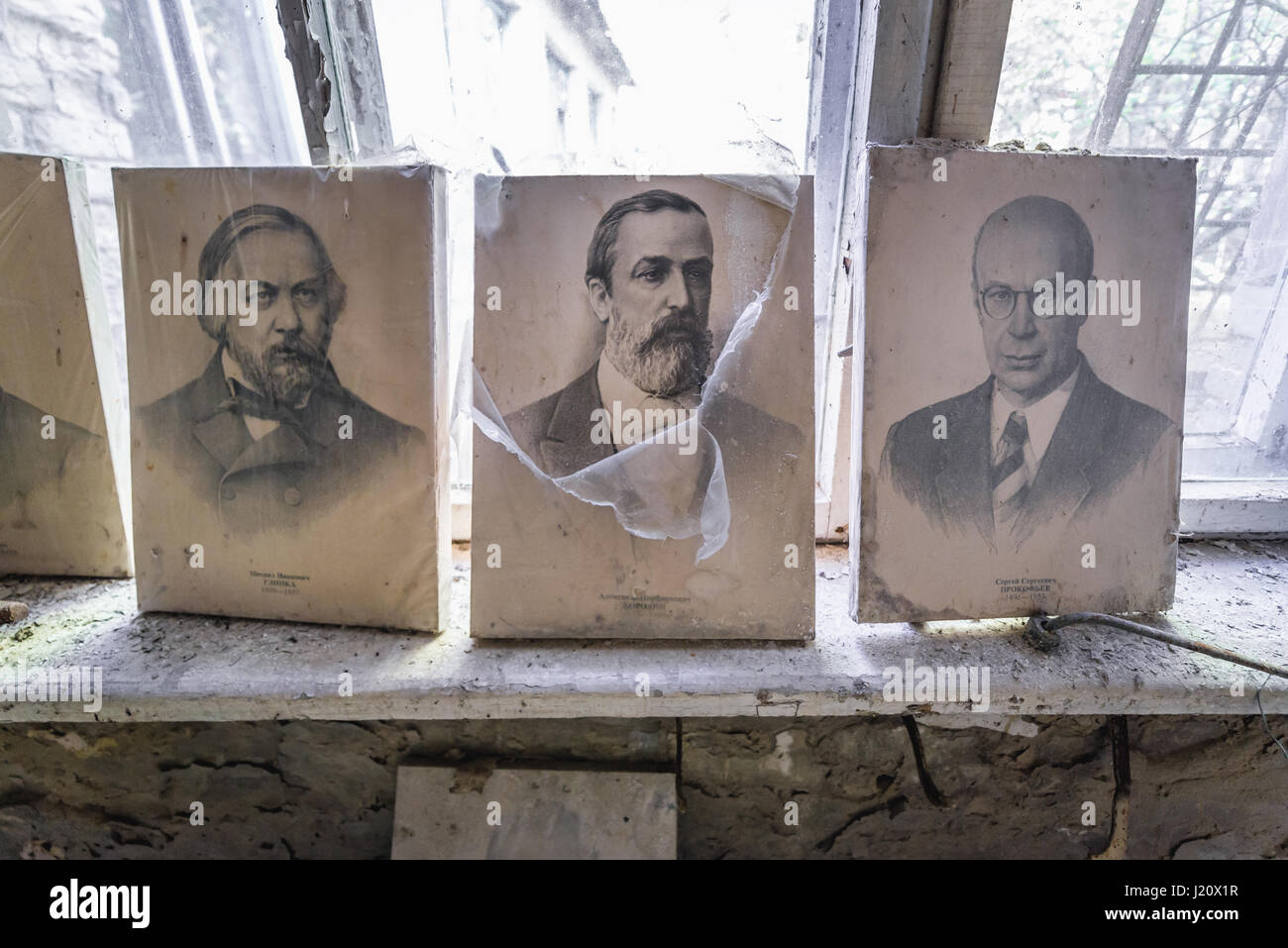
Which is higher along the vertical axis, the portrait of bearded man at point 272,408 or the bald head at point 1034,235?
the bald head at point 1034,235

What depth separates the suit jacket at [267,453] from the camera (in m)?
1.15

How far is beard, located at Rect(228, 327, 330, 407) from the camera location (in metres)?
1.14

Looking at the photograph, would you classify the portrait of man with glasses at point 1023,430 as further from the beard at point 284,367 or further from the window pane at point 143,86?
the window pane at point 143,86

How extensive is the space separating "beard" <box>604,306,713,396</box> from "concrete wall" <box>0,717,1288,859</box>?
586mm

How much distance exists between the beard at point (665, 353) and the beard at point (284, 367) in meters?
0.49

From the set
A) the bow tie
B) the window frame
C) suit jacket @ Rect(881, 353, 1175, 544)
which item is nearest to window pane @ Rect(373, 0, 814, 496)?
the window frame

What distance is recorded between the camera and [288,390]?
116cm

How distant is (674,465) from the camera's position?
3.72 feet

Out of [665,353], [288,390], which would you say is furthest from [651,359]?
[288,390]

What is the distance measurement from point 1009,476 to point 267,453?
125cm

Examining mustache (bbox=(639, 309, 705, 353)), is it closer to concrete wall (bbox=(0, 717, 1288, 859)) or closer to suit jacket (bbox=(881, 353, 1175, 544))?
suit jacket (bbox=(881, 353, 1175, 544))

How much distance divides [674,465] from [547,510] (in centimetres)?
22

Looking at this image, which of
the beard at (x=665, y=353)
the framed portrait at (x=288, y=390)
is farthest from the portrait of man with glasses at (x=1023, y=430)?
the framed portrait at (x=288, y=390)

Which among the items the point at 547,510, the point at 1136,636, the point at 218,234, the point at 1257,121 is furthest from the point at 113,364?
the point at 1257,121
